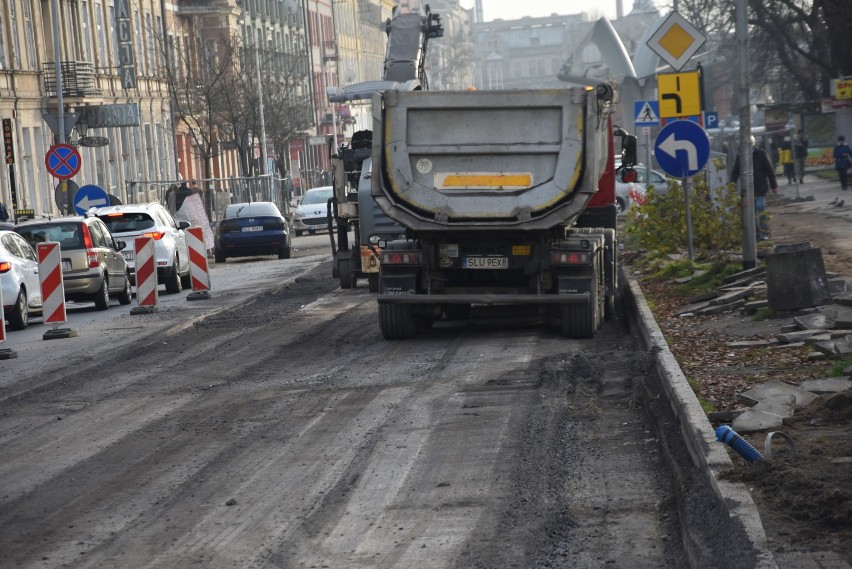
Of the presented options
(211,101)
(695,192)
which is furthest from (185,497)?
(211,101)

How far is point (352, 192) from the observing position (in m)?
24.4

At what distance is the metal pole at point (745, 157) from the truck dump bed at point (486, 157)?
3.74 metres

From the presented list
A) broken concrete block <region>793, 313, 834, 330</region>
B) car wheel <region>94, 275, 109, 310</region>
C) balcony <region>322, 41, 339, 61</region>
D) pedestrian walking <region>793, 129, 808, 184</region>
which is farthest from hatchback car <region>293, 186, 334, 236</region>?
balcony <region>322, 41, 339, 61</region>

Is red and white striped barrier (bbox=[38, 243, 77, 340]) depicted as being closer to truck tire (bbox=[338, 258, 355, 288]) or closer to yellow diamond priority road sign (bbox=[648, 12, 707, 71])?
truck tire (bbox=[338, 258, 355, 288])

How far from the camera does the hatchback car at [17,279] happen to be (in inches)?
856

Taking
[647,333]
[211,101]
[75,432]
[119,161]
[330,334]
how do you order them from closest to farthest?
[75,432]
[647,333]
[330,334]
[119,161]
[211,101]

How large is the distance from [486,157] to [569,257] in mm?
1374

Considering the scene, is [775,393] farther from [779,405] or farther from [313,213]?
[313,213]

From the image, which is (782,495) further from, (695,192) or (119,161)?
(119,161)

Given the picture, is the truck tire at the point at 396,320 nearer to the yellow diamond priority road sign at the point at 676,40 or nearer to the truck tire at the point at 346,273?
the yellow diamond priority road sign at the point at 676,40

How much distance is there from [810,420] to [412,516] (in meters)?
2.93

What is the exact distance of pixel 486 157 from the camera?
627 inches

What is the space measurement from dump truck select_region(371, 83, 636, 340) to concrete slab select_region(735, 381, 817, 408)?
5.48 metres

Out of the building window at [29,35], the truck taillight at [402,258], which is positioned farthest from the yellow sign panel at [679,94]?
the building window at [29,35]
